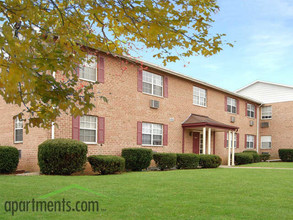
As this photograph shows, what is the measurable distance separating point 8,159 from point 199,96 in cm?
1401

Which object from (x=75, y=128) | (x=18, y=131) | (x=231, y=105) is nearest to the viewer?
(x=75, y=128)

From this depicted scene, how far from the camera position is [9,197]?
682 cm

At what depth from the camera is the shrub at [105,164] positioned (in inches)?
525

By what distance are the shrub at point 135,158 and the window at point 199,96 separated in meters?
8.07

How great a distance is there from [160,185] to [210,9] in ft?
18.5

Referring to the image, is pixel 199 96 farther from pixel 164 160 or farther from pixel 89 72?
pixel 89 72

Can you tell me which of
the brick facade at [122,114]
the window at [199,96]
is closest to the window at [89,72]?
the brick facade at [122,114]

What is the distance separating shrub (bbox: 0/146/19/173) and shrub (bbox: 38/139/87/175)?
212 cm

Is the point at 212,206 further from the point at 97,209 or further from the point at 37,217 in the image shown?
the point at 37,217

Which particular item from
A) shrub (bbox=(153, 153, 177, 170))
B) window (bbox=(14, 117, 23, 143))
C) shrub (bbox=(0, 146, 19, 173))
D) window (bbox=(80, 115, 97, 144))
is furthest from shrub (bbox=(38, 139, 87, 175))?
shrub (bbox=(153, 153, 177, 170))

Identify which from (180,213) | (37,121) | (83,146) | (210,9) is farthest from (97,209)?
(83,146)

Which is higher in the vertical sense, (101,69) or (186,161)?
(101,69)

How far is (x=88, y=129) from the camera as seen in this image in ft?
48.9

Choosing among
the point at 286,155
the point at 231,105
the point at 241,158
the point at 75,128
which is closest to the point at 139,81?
the point at 75,128
